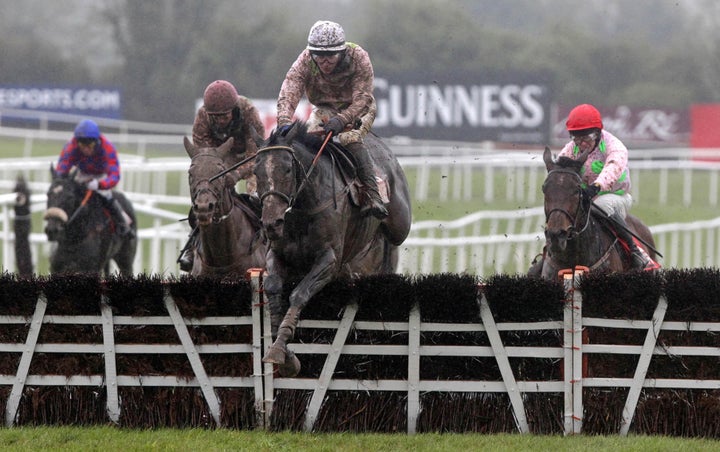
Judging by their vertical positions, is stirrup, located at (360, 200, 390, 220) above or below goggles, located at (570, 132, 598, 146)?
below

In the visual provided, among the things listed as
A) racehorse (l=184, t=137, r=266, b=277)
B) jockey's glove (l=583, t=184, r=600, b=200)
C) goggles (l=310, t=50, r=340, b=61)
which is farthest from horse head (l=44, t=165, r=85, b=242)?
jockey's glove (l=583, t=184, r=600, b=200)

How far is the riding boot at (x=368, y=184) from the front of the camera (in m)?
8.12

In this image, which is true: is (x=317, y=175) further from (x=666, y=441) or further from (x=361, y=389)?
(x=666, y=441)

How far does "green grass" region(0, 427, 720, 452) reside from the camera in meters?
6.59

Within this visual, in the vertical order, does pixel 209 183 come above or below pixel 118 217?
above

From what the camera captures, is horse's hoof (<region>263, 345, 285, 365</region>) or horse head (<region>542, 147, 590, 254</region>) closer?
horse's hoof (<region>263, 345, 285, 365</region>)

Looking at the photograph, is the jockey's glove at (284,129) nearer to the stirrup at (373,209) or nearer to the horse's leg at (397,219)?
the stirrup at (373,209)

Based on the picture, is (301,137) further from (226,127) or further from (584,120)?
(584,120)

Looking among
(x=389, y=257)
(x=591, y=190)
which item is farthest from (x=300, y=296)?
(x=591, y=190)

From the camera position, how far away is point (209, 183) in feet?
27.1

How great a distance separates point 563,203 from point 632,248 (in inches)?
39.7

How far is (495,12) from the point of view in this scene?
5275 cm

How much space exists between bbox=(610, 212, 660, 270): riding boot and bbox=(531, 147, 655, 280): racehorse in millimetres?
42

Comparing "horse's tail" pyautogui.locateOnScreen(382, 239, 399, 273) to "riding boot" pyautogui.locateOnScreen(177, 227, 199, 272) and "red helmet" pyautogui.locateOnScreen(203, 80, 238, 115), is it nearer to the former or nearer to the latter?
"riding boot" pyautogui.locateOnScreen(177, 227, 199, 272)
